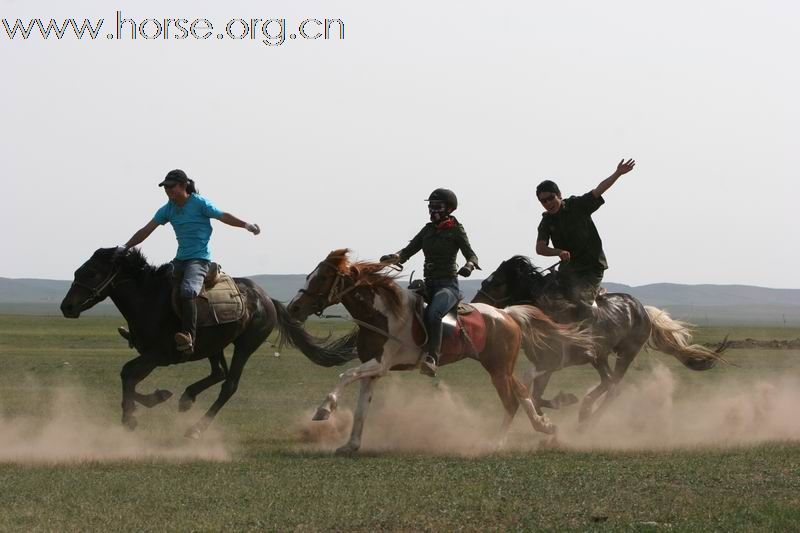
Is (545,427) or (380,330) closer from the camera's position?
(380,330)

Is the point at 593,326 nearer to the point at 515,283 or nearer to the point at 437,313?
the point at 515,283

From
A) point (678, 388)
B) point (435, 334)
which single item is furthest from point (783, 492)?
point (678, 388)

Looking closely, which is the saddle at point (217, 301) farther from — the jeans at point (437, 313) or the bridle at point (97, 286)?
the jeans at point (437, 313)

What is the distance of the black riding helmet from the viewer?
1458cm

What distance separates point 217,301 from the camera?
1557cm

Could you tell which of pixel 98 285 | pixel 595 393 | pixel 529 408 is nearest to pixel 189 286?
pixel 98 285

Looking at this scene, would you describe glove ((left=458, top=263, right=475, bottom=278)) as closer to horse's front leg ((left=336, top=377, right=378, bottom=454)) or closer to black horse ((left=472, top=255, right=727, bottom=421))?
horse's front leg ((left=336, top=377, right=378, bottom=454))

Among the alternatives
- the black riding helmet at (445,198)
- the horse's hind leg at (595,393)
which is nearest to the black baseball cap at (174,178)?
A: the black riding helmet at (445,198)

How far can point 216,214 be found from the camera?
14.9 meters

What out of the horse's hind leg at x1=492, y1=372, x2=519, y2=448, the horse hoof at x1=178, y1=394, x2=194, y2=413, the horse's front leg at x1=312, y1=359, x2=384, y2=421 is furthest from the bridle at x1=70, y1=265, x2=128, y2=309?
the horse's hind leg at x1=492, y1=372, x2=519, y2=448

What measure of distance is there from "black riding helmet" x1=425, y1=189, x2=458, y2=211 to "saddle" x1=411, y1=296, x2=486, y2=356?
1063 mm

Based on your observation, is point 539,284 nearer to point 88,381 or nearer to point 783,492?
point 783,492

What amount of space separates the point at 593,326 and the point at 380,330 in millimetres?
3696

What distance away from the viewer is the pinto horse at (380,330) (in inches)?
543
